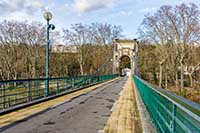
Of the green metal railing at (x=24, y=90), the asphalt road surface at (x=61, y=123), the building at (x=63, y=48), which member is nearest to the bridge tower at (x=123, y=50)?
the building at (x=63, y=48)

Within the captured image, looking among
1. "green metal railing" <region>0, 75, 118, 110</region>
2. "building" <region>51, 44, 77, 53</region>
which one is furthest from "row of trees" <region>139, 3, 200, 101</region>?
"green metal railing" <region>0, 75, 118, 110</region>

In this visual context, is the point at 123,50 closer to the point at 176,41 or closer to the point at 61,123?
→ the point at 176,41

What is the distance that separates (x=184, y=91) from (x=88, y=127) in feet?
138

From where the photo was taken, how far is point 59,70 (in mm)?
60375

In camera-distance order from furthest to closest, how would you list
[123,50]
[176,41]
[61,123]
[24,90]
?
[123,50], [176,41], [24,90], [61,123]

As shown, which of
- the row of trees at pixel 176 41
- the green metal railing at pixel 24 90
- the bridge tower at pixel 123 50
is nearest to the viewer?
the green metal railing at pixel 24 90

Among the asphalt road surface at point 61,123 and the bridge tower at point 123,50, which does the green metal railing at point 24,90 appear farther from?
the bridge tower at point 123,50

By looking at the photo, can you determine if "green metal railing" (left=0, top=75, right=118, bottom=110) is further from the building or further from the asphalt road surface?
the building

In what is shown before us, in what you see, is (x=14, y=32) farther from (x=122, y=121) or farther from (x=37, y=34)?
(x=122, y=121)

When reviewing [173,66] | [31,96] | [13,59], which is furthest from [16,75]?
[31,96]

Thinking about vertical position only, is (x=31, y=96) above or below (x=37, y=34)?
below

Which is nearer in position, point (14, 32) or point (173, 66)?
point (14, 32)

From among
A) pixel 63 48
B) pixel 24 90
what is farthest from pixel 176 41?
pixel 24 90

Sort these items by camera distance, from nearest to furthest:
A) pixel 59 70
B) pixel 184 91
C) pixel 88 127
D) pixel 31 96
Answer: pixel 88 127
pixel 31 96
pixel 184 91
pixel 59 70
